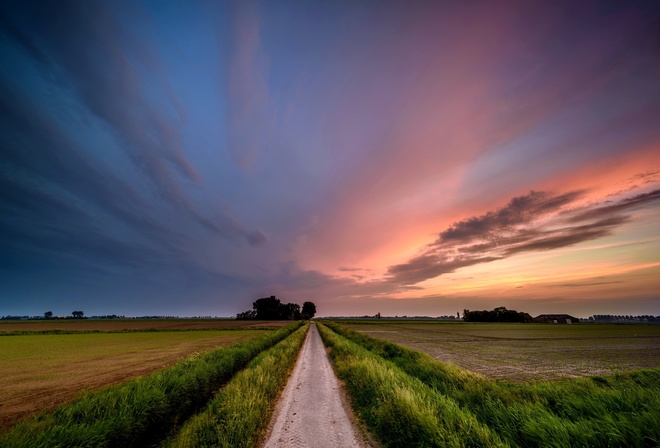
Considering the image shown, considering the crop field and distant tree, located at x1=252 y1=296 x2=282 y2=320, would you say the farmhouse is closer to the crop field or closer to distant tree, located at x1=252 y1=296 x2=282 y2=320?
the crop field

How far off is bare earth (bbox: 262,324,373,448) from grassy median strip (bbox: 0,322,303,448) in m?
3.97

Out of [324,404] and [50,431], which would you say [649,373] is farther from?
[50,431]

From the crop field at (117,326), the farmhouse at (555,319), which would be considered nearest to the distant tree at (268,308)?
the crop field at (117,326)

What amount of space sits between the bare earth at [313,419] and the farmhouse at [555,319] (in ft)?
611

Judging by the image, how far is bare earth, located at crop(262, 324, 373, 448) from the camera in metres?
7.31

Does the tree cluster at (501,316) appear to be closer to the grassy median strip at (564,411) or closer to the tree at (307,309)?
the tree at (307,309)

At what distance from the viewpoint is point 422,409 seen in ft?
23.1

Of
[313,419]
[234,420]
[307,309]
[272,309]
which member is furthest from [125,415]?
[307,309]

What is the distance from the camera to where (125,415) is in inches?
296

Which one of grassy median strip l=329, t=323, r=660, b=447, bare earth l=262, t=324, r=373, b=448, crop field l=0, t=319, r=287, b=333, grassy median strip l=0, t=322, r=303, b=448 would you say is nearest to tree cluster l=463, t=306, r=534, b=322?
crop field l=0, t=319, r=287, b=333

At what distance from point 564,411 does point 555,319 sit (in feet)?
646

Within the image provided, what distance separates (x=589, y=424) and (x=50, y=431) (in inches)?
481

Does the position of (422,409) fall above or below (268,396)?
above

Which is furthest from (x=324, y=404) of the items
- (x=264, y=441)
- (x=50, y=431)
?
(x=50, y=431)
